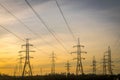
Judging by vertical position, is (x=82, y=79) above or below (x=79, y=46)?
below

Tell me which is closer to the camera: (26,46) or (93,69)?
(26,46)

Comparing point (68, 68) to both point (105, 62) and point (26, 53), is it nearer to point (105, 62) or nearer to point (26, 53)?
point (105, 62)

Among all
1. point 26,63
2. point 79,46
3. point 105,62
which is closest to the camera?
point 26,63

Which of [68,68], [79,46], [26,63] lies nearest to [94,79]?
[79,46]

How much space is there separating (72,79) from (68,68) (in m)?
47.8

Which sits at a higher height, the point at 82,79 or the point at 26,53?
the point at 26,53

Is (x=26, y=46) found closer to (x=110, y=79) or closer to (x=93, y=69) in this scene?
(x=110, y=79)

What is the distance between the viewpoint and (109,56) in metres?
94.4

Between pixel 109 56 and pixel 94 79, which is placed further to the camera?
pixel 109 56

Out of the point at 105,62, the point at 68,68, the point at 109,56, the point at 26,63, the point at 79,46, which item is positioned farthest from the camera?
the point at 68,68

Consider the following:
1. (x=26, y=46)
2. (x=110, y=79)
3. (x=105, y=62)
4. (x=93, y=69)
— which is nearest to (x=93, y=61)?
(x=93, y=69)

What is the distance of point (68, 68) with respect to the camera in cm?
12050

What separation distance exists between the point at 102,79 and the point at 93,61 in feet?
161

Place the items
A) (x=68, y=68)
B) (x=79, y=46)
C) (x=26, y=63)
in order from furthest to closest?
(x=68, y=68) < (x=79, y=46) < (x=26, y=63)
